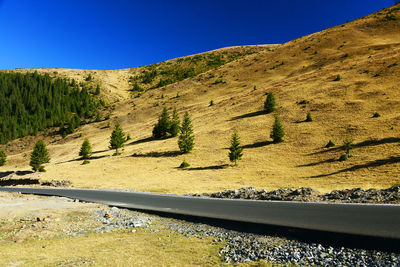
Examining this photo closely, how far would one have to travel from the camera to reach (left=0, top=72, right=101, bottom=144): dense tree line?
4973 inches

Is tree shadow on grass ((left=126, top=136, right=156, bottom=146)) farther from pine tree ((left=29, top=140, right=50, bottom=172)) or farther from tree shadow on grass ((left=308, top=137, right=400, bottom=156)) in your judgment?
tree shadow on grass ((left=308, top=137, right=400, bottom=156))

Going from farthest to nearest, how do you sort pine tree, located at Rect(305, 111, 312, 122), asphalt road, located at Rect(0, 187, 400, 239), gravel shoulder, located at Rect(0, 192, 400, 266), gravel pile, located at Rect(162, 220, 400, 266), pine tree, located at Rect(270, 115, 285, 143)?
1. pine tree, located at Rect(305, 111, 312, 122)
2. pine tree, located at Rect(270, 115, 285, 143)
3. asphalt road, located at Rect(0, 187, 400, 239)
4. gravel shoulder, located at Rect(0, 192, 400, 266)
5. gravel pile, located at Rect(162, 220, 400, 266)

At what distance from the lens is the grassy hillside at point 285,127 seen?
27547mm

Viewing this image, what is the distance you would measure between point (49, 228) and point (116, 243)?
4041 millimetres

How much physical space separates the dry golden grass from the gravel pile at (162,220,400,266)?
55 cm

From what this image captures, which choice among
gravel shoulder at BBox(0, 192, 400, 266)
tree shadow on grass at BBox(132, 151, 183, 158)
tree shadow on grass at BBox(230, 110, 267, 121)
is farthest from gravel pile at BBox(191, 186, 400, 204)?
tree shadow on grass at BBox(230, 110, 267, 121)

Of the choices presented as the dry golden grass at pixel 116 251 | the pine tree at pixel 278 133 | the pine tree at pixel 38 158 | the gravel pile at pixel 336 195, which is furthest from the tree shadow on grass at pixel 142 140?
the dry golden grass at pixel 116 251

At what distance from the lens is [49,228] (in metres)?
10.0

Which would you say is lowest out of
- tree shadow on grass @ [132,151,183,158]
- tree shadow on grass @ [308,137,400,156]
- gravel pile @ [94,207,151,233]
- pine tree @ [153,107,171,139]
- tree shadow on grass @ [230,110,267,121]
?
gravel pile @ [94,207,151,233]

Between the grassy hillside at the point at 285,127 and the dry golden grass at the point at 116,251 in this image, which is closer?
the dry golden grass at the point at 116,251

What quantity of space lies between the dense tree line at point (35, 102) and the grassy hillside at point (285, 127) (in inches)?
1159

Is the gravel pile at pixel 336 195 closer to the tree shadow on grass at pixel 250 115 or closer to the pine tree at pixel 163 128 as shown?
the tree shadow on grass at pixel 250 115

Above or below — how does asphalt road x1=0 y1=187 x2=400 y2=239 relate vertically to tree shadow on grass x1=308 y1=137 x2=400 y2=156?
below

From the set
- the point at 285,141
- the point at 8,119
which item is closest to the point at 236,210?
the point at 285,141
